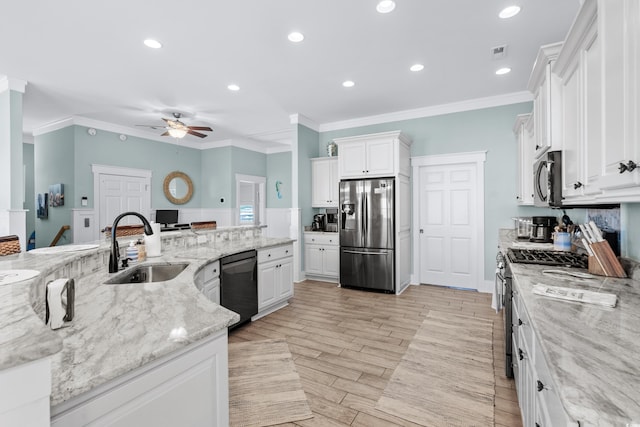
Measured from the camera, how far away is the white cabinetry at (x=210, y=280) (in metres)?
2.58

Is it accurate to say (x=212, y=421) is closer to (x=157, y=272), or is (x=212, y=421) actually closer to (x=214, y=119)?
(x=157, y=272)

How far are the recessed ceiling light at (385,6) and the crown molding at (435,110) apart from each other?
2.65m

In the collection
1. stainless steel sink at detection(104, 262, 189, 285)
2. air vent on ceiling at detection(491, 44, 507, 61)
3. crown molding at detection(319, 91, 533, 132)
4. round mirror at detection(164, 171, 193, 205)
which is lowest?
stainless steel sink at detection(104, 262, 189, 285)

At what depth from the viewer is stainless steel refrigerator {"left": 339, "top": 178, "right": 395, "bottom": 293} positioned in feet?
15.1

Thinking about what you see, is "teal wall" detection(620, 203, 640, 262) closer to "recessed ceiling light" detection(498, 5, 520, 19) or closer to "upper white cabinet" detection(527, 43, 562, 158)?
"upper white cabinet" detection(527, 43, 562, 158)

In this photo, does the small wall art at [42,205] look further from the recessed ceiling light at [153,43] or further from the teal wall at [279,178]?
the recessed ceiling light at [153,43]

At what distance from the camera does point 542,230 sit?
329 centimetres

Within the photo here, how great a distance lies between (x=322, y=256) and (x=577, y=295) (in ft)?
13.8

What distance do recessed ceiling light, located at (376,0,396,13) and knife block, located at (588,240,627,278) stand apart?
7.30 feet

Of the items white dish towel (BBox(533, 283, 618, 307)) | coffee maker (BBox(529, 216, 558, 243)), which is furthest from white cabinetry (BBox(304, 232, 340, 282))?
white dish towel (BBox(533, 283, 618, 307))

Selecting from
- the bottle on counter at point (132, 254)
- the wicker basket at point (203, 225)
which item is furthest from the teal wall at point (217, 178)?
the bottle on counter at point (132, 254)

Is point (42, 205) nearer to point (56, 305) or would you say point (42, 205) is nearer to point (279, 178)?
point (279, 178)

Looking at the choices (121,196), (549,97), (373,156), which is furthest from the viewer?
(121,196)

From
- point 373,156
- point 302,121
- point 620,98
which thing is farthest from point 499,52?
point 302,121
